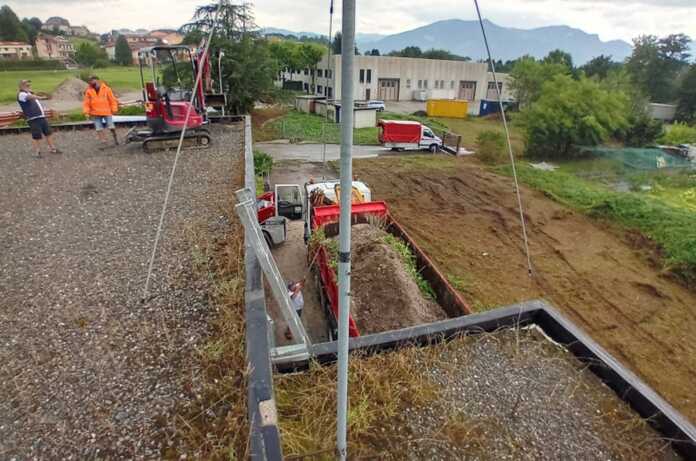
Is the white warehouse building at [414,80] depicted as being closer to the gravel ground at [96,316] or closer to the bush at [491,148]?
the bush at [491,148]

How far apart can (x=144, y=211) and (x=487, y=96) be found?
5334 centimetres

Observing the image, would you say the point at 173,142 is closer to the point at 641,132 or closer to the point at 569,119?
the point at 569,119

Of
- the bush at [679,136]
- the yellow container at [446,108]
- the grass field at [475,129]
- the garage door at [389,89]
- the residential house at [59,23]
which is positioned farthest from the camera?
the residential house at [59,23]

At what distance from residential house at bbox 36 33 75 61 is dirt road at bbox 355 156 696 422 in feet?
→ 362

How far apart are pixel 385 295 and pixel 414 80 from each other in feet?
156

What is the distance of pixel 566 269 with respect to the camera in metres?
8.78

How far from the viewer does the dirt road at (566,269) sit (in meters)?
6.36

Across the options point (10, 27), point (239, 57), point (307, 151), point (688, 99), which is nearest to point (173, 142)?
point (307, 151)

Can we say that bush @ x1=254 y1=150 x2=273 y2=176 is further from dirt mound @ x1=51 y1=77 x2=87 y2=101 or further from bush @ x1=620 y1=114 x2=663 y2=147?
dirt mound @ x1=51 y1=77 x2=87 y2=101

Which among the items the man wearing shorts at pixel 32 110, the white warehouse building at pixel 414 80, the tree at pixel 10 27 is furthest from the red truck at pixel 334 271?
the tree at pixel 10 27

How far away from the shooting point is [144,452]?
226cm

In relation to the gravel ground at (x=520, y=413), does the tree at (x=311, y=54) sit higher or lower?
higher

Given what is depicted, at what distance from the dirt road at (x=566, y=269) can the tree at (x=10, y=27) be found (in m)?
107

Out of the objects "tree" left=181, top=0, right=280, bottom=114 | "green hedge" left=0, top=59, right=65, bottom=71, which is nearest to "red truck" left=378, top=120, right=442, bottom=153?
"tree" left=181, top=0, right=280, bottom=114
